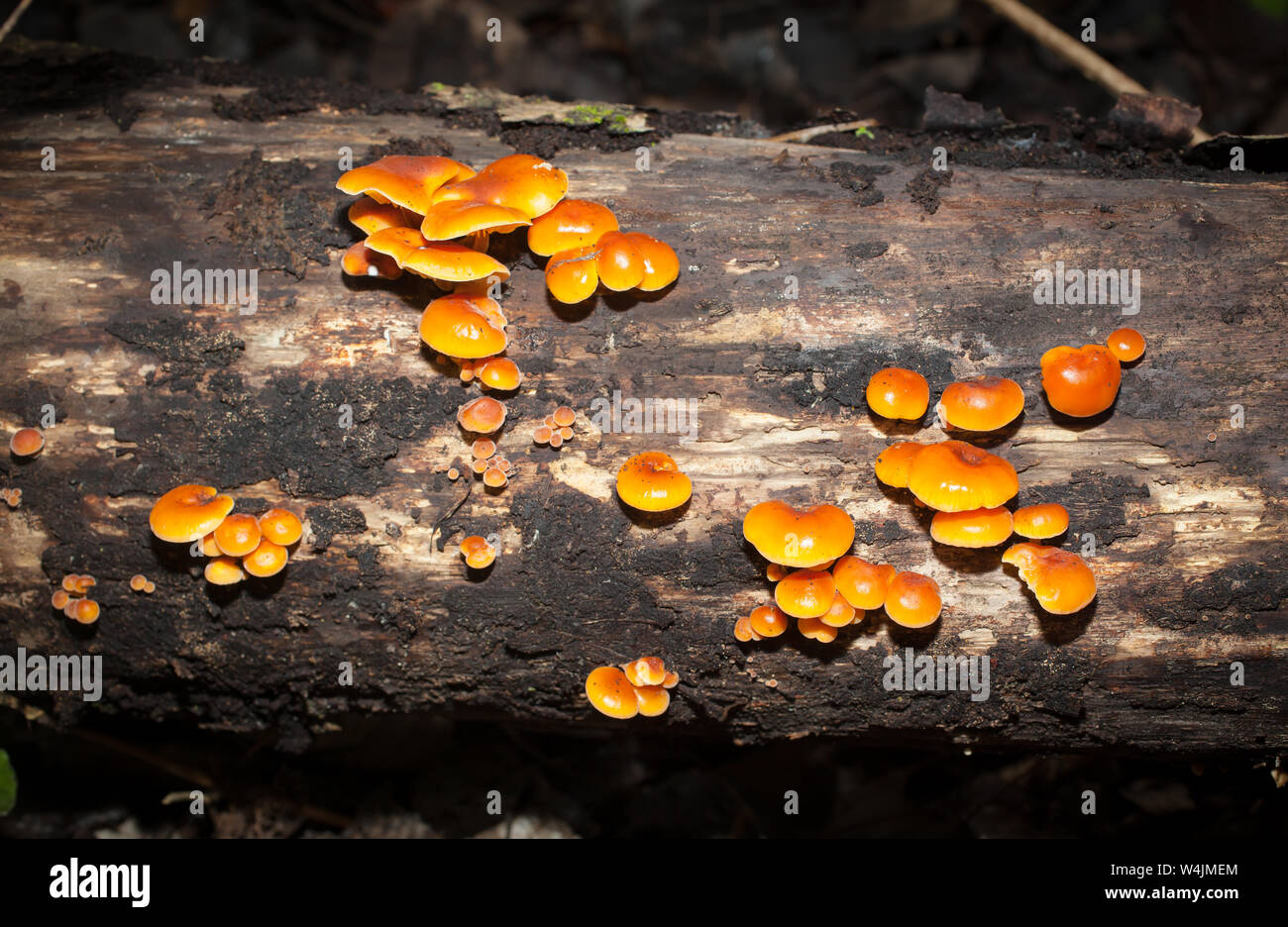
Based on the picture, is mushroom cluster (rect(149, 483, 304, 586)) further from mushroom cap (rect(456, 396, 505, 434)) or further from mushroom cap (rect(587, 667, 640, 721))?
mushroom cap (rect(587, 667, 640, 721))

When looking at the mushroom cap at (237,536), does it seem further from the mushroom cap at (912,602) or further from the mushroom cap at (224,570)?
the mushroom cap at (912,602)

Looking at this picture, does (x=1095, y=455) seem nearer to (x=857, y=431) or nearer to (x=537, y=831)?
(x=857, y=431)

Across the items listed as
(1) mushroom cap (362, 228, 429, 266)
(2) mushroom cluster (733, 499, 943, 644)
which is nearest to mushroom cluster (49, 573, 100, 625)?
(1) mushroom cap (362, 228, 429, 266)

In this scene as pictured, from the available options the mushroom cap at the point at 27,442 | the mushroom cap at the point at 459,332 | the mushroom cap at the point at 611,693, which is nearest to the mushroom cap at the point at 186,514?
the mushroom cap at the point at 27,442

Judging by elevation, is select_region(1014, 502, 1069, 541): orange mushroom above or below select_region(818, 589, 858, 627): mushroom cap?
above

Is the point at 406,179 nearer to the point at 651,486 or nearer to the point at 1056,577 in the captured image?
the point at 651,486
